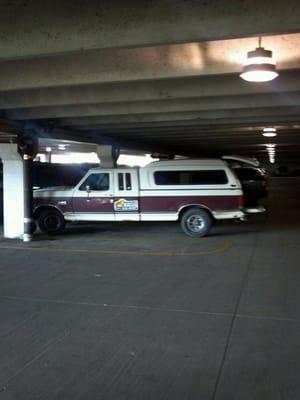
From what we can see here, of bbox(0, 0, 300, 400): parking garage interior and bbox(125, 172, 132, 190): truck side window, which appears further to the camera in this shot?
bbox(125, 172, 132, 190): truck side window

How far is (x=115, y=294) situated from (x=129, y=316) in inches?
47.0

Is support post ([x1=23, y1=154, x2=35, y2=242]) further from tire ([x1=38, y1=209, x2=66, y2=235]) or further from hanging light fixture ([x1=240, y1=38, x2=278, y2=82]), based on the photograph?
hanging light fixture ([x1=240, y1=38, x2=278, y2=82])

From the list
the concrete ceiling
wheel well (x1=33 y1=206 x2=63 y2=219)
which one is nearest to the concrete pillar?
wheel well (x1=33 y1=206 x2=63 y2=219)

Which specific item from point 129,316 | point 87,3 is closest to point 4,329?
point 129,316

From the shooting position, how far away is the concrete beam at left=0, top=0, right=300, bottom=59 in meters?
4.91

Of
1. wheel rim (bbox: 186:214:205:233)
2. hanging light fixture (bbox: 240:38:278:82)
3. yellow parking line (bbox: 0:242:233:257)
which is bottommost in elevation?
yellow parking line (bbox: 0:242:233:257)

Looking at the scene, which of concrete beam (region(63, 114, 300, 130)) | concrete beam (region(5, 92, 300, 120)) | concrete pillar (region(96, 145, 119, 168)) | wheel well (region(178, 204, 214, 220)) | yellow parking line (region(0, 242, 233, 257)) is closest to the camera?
concrete beam (region(5, 92, 300, 120))

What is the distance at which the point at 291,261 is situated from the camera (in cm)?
1011

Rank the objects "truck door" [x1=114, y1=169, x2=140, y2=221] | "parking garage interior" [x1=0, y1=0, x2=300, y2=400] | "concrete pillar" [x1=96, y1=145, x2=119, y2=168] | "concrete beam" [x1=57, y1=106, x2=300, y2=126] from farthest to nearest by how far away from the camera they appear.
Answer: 1. "concrete pillar" [x1=96, y1=145, x2=119, y2=168]
2. "truck door" [x1=114, y1=169, x2=140, y2=221]
3. "concrete beam" [x1=57, y1=106, x2=300, y2=126]
4. "parking garage interior" [x1=0, y1=0, x2=300, y2=400]

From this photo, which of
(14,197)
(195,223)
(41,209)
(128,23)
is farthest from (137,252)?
(128,23)

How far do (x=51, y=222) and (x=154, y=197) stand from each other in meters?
3.48

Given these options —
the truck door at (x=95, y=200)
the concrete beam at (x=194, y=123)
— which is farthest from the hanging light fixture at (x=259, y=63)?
the truck door at (x=95, y=200)

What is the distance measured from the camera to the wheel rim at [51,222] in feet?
49.3

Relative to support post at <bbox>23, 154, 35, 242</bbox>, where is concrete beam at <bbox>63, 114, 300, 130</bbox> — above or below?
above
